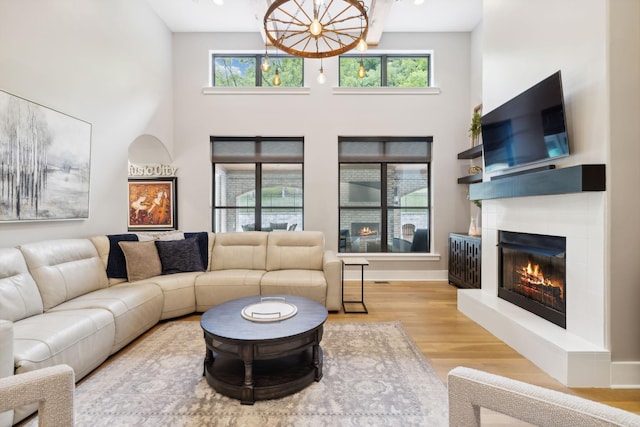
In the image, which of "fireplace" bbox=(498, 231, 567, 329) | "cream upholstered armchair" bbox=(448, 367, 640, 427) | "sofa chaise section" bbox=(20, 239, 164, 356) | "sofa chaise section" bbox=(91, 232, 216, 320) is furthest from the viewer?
"sofa chaise section" bbox=(91, 232, 216, 320)

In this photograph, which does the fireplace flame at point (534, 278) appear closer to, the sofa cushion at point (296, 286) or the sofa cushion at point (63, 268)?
the sofa cushion at point (296, 286)

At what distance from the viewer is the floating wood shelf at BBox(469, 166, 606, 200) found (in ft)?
6.59

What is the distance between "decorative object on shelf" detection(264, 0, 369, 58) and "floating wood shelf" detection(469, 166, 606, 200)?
1805mm

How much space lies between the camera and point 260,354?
184 cm

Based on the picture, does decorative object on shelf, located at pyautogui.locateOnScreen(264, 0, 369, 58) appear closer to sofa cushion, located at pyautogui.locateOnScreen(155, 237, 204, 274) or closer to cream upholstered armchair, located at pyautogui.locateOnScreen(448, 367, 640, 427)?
cream upholstered armchair, located at pyautogui.locateOnScreen(448, 367, 640, 427)

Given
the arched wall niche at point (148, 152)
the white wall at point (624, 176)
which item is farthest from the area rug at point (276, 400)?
the arched wall niche at point (148, 152)

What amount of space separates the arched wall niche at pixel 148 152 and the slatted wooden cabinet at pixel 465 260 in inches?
189

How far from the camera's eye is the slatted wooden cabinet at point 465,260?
3906 millimetres

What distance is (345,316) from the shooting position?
10.9 ft

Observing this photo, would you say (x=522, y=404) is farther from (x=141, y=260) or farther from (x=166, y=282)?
(x=141, y=260)

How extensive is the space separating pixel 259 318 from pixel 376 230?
3.37 m

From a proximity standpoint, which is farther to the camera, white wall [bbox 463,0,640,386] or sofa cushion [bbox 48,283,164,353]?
sofa cushion [bbox 48,283,164,353]

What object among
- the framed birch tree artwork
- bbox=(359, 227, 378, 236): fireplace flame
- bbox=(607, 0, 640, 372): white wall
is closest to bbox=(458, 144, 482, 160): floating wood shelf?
bbox=(359, 227, 378, 236): fireplace flame

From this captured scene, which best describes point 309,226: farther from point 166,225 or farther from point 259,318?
point 259,318
